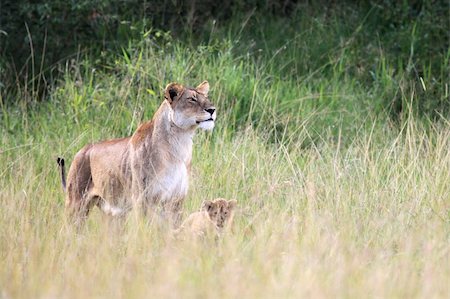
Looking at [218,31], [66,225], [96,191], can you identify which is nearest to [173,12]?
[218,31]

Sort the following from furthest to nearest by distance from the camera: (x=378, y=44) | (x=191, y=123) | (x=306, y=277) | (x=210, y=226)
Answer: (x=378, y=44), (x=191, y=123), (x=210, y=226), (x=306, y=277)

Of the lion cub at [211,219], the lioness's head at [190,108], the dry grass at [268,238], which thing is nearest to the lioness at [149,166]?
the lioness's head at [190,108]

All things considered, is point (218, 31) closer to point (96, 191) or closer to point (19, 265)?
point (96, 191)

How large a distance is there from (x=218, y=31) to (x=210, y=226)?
6016 millimetres

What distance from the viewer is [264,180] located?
833cm

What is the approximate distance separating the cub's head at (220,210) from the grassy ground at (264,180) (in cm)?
9

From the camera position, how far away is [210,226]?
6.86 metres

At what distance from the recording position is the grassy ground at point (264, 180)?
18.4 ft

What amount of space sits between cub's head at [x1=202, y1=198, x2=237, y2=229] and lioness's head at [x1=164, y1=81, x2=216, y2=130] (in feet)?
2.52

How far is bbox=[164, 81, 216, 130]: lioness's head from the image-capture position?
7.83m

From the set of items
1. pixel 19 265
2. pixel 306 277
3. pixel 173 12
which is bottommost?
pixel 173 12

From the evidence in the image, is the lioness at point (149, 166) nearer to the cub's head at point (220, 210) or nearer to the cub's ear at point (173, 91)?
the cub's ear at point (173, 91)

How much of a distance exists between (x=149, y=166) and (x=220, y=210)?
3.02 feet

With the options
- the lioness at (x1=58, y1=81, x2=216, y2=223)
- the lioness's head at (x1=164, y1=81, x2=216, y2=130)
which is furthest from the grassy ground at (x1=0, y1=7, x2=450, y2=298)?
the lioness's head at (x1=164, y1=81, x2=216, y2=130)
